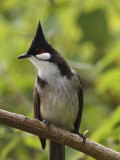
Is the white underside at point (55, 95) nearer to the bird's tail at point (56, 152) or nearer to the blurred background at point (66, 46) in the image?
the bird's tail at point (56, 152)

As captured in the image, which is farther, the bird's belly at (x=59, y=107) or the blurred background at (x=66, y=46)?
the blurred background at (x=66, y=46)

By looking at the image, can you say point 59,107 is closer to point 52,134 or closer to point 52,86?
point 52,86

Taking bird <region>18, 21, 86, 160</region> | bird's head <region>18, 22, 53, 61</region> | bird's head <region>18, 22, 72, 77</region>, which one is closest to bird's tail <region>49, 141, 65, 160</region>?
bird <region>18, 21, 86, 160</region>

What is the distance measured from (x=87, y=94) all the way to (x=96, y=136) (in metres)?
1.55

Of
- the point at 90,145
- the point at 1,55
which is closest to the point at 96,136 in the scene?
the point at 90,145

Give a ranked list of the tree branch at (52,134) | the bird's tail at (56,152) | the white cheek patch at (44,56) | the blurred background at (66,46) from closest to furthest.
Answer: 1. the tree branch at (52,134)
2. the white cheek patch at (44,56)
3. the bird's tail at (56,152)
4. the blurred background at (66,46)

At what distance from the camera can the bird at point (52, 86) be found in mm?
3260

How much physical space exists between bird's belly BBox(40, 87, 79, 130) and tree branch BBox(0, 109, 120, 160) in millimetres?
525

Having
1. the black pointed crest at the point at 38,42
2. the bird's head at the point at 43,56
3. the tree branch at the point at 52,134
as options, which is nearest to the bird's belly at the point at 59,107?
the bird's head at the point at 43,56

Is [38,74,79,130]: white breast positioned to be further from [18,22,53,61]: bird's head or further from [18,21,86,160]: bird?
[18,22,53,61]: bird's head

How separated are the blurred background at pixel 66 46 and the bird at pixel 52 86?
0.49 metres

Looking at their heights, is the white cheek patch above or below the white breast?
above

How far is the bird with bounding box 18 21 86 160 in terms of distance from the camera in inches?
128

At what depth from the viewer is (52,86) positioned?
3291mm
